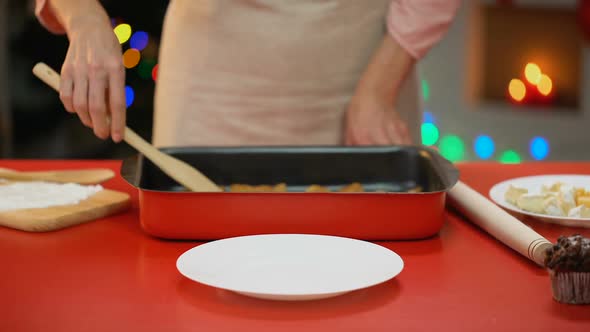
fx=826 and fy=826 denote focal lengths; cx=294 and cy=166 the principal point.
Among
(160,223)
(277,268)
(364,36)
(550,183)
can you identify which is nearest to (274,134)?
(364,36)

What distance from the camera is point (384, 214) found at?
95cm

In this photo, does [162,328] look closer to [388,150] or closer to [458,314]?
[458,314]

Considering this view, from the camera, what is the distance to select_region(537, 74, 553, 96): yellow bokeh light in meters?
3.49

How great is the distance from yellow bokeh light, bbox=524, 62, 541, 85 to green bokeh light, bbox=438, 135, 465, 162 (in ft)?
1.41

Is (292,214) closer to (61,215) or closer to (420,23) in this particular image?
(61,215)

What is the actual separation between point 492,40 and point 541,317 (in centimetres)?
308

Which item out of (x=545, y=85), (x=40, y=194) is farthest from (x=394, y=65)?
(x=545, y=85)

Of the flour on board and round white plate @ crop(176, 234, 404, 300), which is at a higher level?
round white plate @ crop(176, 234, 404, 300)

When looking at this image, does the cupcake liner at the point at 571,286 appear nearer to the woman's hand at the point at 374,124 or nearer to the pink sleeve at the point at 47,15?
the woman's hand at the point at 374,124

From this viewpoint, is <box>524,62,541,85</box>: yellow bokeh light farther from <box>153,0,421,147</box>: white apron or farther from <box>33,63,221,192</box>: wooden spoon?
<box>33,63,221,192</box>: wooden spoon

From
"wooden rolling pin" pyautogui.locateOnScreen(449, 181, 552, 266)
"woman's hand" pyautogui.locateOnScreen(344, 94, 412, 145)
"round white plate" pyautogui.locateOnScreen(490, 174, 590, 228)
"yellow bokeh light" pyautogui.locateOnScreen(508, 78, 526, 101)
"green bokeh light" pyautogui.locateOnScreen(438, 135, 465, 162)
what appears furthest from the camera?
"green bokeh light" pyautogui.locateOnScreen(438, 135, 465, 162)

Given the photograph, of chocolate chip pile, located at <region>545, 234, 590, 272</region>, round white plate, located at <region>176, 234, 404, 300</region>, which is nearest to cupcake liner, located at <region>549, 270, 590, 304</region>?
chocolate chip pile, located at <region>545, 234, 590, 272</region>

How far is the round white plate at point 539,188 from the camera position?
39.8 inches

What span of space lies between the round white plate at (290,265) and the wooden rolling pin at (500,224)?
0.52 feet
